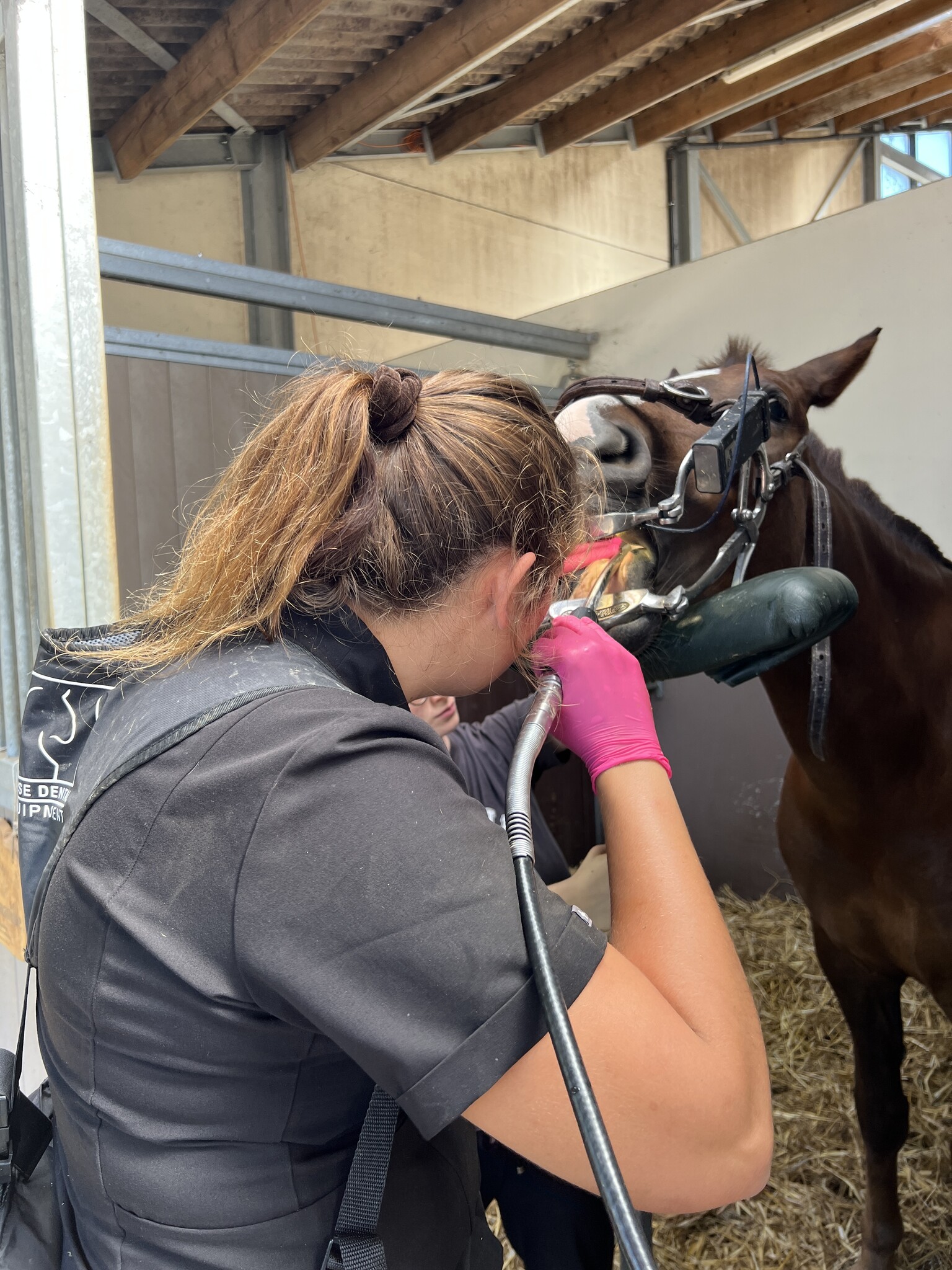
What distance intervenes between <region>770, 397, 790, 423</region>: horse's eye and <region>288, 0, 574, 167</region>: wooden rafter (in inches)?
67.1

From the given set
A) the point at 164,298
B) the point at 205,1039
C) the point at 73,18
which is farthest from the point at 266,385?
the point at 164,298

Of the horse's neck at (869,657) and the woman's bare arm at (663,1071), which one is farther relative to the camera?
the horse's neck at (869,657)

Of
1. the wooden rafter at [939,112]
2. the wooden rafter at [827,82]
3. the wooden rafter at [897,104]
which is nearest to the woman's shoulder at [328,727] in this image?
the wooden rafter at [827,82]

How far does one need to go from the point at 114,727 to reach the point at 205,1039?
0.79 ft

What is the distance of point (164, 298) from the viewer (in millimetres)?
4488

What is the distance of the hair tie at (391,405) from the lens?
74cm

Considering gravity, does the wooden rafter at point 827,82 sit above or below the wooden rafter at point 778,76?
above

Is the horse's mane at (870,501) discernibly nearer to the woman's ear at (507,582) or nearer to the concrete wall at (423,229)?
the woman's ear at (507,582)

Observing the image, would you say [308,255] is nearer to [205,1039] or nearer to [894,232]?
[894,232]

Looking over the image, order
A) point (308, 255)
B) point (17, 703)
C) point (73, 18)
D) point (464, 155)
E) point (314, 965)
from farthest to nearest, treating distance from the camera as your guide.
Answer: point (464, 155)
point (308, 255)
point (17, 703)
point (73, 18)
point (314, 965)

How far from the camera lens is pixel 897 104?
6.00 m

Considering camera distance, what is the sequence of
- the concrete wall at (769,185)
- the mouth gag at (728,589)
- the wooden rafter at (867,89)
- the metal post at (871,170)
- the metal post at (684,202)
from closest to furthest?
1. the mouth gag at (728,589)
2. the wooden rafter at (867,89)
3. the metal post at (684,202)
4. the concrete wall at (769,185)
5. the metal post at (871,170)

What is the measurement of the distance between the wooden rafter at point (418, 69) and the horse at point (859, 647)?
1.75 metres

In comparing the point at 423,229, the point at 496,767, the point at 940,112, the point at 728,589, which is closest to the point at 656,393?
the point at 728,589
